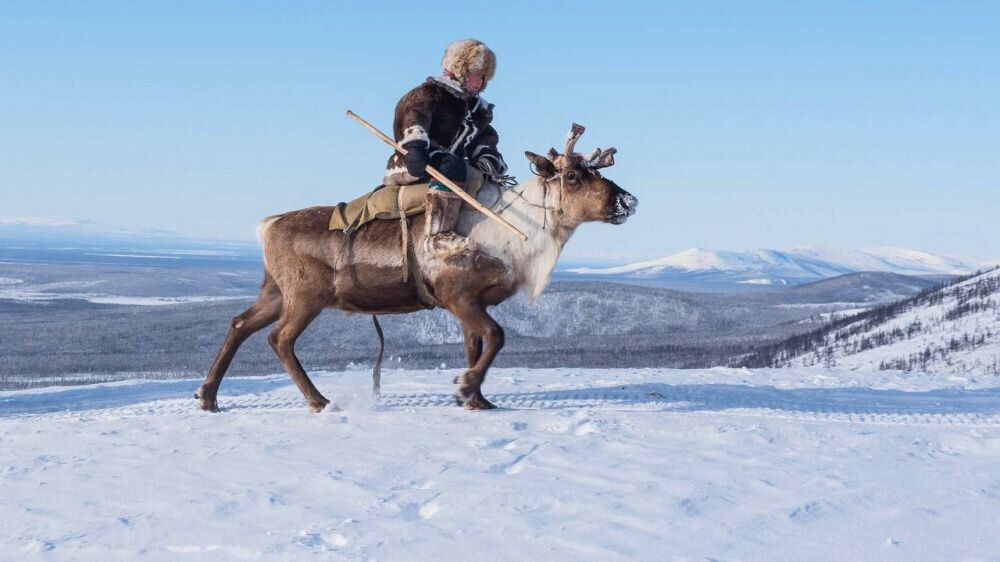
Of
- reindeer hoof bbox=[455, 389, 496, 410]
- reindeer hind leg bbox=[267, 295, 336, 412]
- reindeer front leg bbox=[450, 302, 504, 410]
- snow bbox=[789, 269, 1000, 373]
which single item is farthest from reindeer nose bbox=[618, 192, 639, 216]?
snow bbox=[789, 269, 1000, 373]

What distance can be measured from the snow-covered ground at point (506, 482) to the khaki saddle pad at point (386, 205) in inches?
58.7

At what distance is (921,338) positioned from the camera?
2505cm

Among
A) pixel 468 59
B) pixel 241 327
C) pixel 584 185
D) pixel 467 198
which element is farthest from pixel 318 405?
pixel 468 59

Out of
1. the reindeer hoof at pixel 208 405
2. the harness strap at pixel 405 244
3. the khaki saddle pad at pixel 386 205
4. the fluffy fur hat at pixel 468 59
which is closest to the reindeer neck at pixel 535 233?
the khaki saddle pad at pixel 386 205

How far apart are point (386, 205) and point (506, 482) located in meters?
3.33

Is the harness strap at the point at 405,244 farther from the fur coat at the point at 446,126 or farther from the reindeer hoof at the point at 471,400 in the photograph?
the reindeer hoof at the point at 471,400

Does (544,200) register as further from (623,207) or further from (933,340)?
(933,340)

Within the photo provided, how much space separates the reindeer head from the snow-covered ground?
5.11 ft

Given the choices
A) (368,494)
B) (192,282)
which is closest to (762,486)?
(368,494)

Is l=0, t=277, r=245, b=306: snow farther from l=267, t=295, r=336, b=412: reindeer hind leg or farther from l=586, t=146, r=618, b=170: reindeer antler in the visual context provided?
l=586, t=146, r=618, b=170: reindeer antler

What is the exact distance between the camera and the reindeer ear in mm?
8109

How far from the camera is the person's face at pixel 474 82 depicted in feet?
27.6

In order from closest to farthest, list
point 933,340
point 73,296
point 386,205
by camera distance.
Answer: point 386,205 < point 933,340 < point 73,296

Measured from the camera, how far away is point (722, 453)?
655 centimetres
